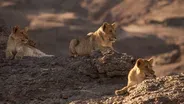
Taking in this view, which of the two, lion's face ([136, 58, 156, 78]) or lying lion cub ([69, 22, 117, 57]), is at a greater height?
lying lion cub ([69, 22, 117, 57])

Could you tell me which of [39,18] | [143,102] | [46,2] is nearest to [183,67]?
[39,18]

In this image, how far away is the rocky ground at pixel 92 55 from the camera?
12.5 m

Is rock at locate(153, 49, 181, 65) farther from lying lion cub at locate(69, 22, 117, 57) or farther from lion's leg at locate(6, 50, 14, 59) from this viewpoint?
lion's leg at locate(6, 50, 14, 59)

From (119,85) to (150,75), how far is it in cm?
208

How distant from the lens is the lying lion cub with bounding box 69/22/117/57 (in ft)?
53.9

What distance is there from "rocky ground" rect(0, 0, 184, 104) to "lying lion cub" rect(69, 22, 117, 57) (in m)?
1.03

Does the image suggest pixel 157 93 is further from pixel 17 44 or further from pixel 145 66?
pixel 17 44

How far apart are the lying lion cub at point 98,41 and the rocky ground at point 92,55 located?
3.39 ft

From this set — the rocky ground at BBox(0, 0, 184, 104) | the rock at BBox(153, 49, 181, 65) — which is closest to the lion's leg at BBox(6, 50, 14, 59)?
the rocky ground at BBox(0, 0, 184, 104)

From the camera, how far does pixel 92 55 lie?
1532 centimetres

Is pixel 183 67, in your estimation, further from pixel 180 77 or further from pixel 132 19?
pixel 180 77

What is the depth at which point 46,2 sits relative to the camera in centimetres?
6769

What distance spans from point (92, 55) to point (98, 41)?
1383mm

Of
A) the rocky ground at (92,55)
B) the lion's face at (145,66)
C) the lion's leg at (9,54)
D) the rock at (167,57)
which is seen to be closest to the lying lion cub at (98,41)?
the rocky ground at (92,55)
